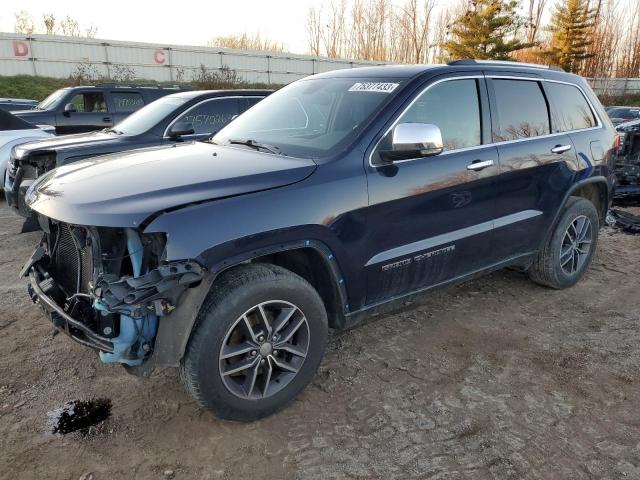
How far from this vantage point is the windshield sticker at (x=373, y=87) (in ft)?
10.7

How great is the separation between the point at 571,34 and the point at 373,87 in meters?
45.6

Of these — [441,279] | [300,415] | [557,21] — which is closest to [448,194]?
[441,279]

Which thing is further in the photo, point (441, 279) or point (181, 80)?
point (181, 80)

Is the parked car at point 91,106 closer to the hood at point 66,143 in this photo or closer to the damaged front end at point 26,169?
the hood at point 66,143

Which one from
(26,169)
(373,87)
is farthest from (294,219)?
(26,169)

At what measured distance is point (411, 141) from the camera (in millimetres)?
2867

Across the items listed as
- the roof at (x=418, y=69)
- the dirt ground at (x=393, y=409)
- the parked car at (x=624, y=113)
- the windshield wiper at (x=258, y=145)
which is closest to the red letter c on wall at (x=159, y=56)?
the parked car at (x=624, y=113)

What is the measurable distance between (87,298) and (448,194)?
223cm

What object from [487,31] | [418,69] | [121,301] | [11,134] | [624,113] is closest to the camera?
[121,301]

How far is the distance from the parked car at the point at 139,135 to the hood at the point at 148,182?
8.89 ft

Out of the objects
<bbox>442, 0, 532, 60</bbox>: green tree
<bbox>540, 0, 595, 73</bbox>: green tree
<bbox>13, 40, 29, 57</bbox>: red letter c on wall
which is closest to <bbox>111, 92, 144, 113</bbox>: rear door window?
<bbox>13, 40, 29, 57</bbox>: red letter c on wall

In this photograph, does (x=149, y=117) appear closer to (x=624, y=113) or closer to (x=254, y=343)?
(x=254, y=343)

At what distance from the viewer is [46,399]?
2.95 meters

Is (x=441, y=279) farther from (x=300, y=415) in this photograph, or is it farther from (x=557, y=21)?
(x=557, y=21)
